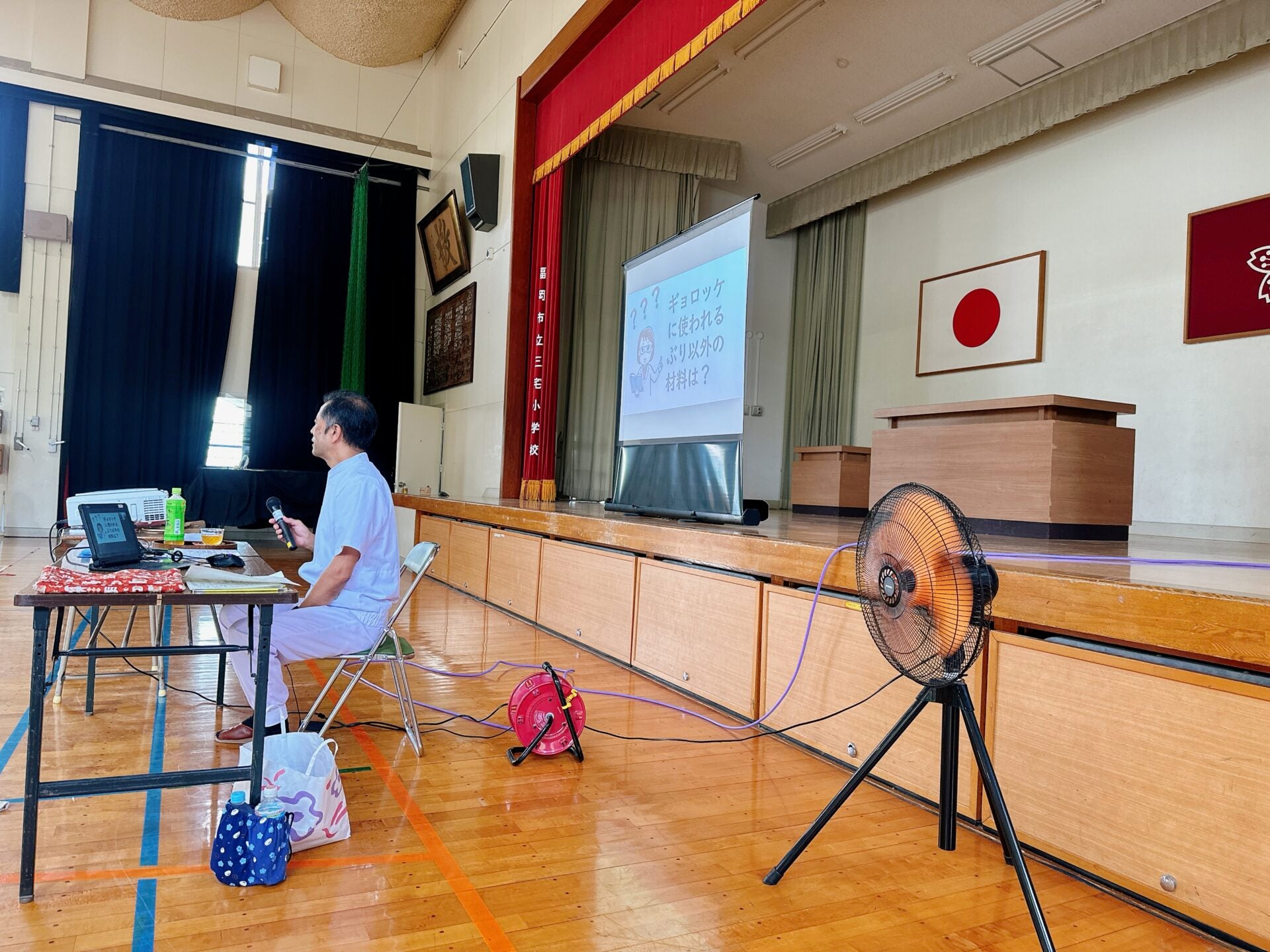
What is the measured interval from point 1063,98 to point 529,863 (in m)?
6.87

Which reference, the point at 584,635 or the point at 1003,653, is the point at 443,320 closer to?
the point at 584,635

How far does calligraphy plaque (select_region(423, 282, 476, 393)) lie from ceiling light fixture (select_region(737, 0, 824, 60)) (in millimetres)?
3230

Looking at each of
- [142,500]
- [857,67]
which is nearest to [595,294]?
[857,67]

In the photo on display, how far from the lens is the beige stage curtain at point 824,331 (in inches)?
360

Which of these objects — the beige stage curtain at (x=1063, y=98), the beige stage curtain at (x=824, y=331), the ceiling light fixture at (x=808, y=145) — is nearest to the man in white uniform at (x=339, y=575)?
the beige stage curtain at (x=1063, y=98)

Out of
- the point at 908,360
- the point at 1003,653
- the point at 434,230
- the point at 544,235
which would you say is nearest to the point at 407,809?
the point at 1003,653

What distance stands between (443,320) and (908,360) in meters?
4.77

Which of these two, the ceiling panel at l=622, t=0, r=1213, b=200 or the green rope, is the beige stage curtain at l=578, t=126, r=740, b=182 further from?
the green rope

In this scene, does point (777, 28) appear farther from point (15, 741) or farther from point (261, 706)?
point (15, 741)

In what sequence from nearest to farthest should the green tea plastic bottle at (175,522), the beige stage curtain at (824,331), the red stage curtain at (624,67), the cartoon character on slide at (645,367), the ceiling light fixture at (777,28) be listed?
1. the green tea plastic bottle at (175,522)
2. the red stage curtain at (624,67)
3. the cartoon character on slide at (645,367)
4. the ceiling light fixture at (777,28)
5. the beige stage curtain at (824,331)

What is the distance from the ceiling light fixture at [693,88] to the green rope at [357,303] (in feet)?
11.9

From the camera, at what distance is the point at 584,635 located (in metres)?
4.30

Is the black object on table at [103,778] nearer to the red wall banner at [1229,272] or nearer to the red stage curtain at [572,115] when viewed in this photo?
the red stage curtain at [572,115]

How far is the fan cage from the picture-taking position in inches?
64.7
